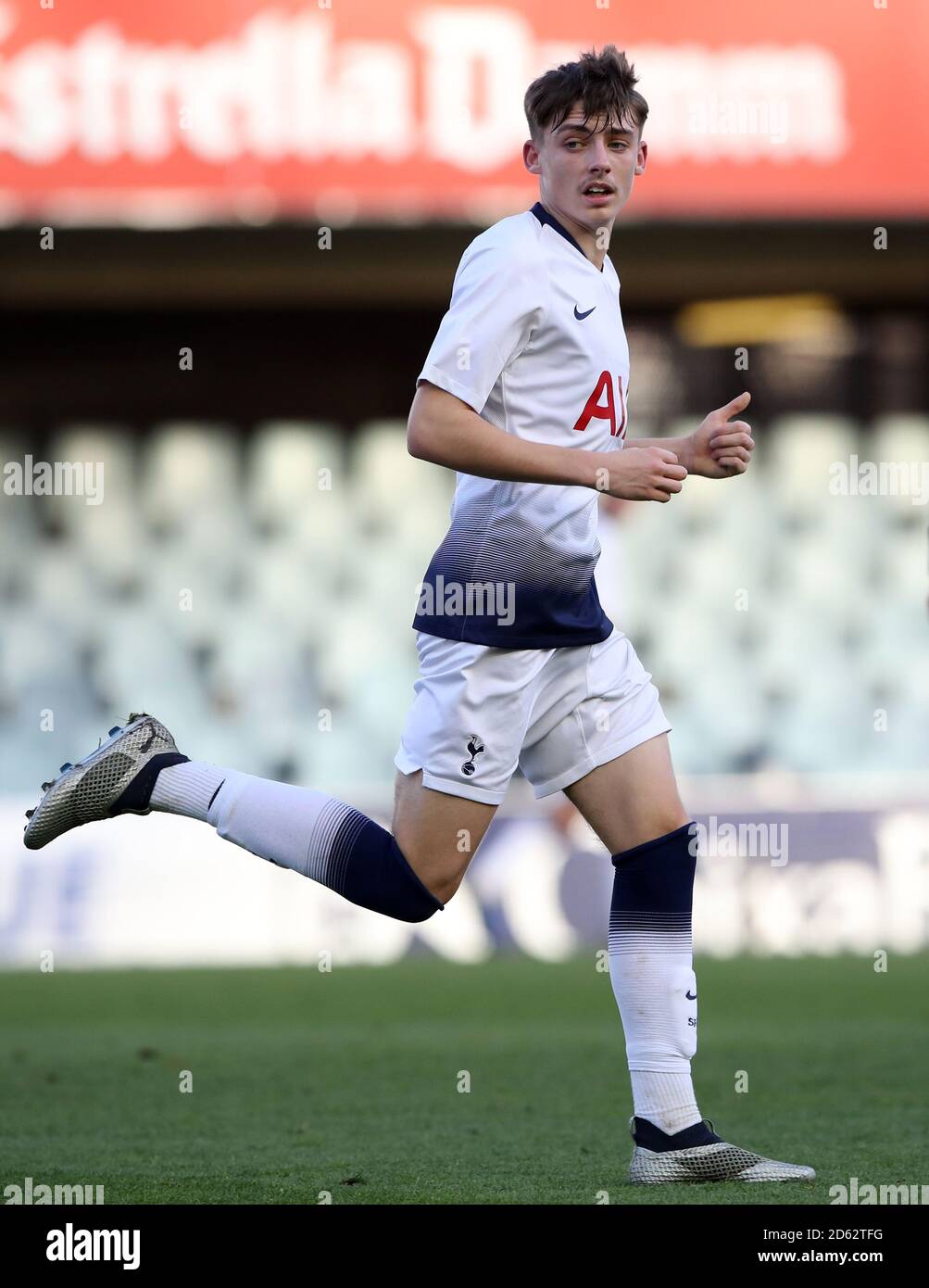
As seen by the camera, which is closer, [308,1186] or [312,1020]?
[308,1186]

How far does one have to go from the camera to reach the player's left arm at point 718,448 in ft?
12.9

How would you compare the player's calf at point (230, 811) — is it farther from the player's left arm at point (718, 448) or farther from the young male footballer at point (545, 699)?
the player's left arm at point (718, 448)

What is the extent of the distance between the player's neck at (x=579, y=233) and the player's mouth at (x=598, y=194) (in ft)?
0.21

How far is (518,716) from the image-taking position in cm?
403

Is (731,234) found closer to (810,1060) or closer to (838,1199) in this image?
(810,1060)

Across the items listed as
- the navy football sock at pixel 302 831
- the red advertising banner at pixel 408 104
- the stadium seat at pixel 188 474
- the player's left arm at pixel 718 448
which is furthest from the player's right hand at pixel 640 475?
the stadium seat at pixel 188 474

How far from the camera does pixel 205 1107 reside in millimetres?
5457

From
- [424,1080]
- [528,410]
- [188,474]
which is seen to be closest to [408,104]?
[188,474]

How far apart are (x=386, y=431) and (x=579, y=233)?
324 inches

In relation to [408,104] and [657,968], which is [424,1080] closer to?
[657,968]

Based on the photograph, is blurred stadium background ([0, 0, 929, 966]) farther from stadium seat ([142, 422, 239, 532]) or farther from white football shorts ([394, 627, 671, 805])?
white football shorts ([394, 627, 671, 805])

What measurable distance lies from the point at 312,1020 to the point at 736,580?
5319mm
